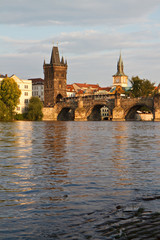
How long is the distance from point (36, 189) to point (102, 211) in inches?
94.1

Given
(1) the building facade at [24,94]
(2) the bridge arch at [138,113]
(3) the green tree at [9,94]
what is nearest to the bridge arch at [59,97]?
(1) the building facade at [24,94]

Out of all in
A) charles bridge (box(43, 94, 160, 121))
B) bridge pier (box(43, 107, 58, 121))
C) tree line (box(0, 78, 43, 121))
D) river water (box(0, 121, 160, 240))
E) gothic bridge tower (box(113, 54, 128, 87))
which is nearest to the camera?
river water (box(0, 121, 160, 240))

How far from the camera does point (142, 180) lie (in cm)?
1013

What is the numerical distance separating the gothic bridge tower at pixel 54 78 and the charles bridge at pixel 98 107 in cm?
330

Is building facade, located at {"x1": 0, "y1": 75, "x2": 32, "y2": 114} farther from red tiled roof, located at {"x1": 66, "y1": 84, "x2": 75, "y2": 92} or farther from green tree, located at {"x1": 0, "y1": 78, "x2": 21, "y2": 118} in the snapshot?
red tiled roof, located at {"x1": 66, "y1": 84, "x2": 75, "y2": 92}

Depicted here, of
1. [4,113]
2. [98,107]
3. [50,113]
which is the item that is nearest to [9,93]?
[4,113]

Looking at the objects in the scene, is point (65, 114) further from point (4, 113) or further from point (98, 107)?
point (4, 113)

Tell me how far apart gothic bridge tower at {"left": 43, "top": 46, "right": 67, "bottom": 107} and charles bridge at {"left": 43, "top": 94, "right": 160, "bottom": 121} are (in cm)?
330

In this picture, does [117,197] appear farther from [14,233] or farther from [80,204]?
[14,233]

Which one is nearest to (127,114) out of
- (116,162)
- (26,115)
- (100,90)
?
(26,115)

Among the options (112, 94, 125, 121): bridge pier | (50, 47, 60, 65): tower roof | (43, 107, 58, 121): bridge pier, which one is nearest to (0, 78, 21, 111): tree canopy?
(112, 94, 125, 121): bridge pier

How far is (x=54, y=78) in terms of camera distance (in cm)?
12519

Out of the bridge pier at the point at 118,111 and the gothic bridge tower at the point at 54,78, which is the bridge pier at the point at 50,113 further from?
the bridge pier at the point at 118,111

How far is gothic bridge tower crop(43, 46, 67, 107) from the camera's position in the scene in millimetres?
125062
